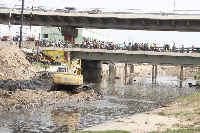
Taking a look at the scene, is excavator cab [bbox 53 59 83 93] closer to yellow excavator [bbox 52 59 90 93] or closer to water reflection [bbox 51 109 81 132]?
yellow excavator [bbox 52 59 90 93]

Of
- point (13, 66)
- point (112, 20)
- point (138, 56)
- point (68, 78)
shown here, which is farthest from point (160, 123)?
point (112, 20)

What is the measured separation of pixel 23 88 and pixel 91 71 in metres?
41.2

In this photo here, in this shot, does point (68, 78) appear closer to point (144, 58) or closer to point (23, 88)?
point (23, 88)

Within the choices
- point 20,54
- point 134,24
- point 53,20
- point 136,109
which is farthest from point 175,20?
point 136,109

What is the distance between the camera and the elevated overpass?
192 feet

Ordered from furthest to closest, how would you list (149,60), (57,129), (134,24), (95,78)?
(95,78)
(134,24)
(149,60)
(57,129)

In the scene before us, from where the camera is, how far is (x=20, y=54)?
161 feet

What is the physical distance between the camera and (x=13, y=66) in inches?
1747

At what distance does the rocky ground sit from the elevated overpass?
46.4 feet

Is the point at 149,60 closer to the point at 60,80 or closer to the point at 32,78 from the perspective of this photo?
the point at 32,78

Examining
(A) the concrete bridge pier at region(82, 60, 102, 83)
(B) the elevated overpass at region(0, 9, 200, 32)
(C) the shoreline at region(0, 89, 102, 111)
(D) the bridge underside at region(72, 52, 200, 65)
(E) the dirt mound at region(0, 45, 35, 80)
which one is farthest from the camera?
(A) the concrete bridge pier at region(82, 60, 102, 83)

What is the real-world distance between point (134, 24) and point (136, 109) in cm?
3286

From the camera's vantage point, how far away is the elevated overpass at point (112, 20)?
5865 cm

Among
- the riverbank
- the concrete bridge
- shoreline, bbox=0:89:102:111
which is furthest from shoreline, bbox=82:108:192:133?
the concrete bridge
